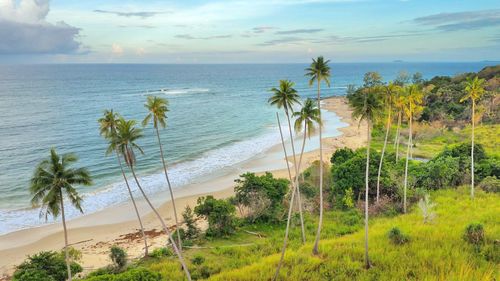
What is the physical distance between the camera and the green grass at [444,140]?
6878cm

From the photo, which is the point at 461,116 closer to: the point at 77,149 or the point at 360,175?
the point at 360,175

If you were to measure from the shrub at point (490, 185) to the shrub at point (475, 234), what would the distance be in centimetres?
2030

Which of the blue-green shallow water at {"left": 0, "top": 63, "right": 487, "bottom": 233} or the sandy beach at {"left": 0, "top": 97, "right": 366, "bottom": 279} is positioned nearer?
the sandy beach at {"left": 0, "top": 97, "right": 366, "bottom": 279}

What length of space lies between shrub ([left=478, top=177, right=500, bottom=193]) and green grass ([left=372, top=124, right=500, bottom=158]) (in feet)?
65.8

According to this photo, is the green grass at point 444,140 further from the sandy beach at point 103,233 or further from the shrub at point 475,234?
the shrub at point 475,234

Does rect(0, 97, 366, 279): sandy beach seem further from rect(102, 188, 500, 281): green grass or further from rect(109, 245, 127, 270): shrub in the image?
rect(102, 188, 500, 281): green grass

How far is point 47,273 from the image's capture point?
27.5 meters

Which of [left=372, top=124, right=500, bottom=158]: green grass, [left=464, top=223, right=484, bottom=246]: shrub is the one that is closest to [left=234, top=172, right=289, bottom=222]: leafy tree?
[left=464, top=223, right=484, bottom=246]: shrub

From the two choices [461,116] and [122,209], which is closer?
[122,209]

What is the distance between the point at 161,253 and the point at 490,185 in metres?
39.8

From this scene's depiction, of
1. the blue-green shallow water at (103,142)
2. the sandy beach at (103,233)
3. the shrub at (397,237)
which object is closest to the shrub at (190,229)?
the sandy beach at (103,233)

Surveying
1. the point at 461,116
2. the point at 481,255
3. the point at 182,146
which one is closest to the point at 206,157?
the point at 182,146

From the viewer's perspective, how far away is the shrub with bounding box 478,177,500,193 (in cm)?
4559

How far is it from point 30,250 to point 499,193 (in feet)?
172
